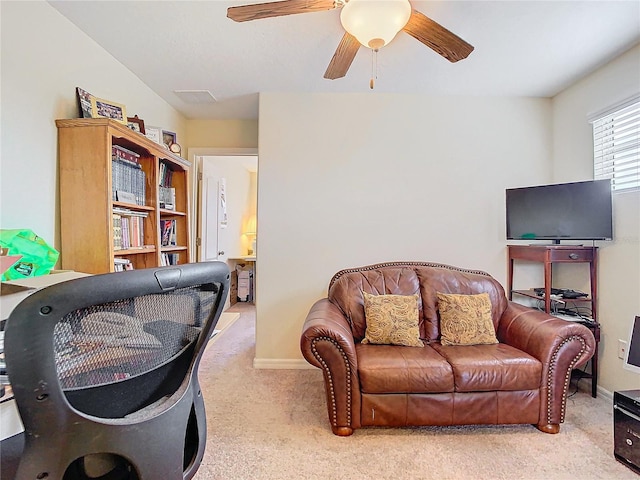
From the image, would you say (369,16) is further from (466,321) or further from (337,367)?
(466,321)

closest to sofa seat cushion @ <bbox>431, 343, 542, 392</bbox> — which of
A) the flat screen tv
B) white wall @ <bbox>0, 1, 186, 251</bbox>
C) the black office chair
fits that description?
the flat screen tv

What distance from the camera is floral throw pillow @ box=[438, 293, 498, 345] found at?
2377 mm

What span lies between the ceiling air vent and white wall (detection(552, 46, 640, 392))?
3065mm

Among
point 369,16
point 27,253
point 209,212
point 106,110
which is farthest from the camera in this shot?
point 209,212

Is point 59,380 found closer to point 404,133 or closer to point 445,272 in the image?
point 445,272

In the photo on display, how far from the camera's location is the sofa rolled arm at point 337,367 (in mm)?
1987

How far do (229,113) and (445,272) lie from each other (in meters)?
2.58

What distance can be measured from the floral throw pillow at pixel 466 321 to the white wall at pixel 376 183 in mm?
671

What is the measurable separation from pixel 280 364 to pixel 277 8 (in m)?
2.65

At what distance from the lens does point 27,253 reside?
151cm

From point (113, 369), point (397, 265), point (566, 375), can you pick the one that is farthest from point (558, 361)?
point (113, 369)

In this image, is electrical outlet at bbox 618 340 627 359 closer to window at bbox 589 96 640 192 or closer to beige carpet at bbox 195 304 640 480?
beige carpet at bbox 195 304 640 480

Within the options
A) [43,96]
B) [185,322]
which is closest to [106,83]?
[43,96]

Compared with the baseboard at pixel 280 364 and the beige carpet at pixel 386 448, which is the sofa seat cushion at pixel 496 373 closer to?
the beige carpet at pixel 386 448
